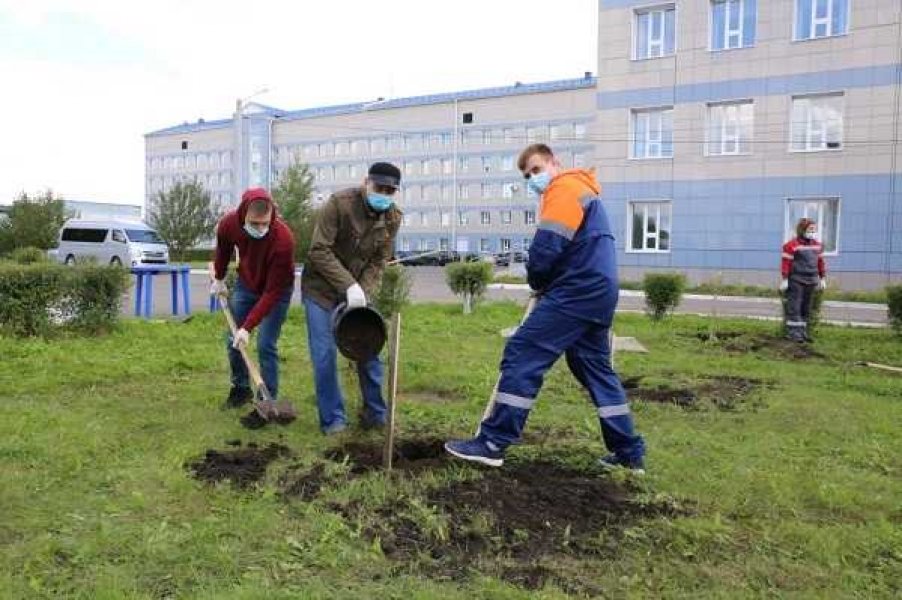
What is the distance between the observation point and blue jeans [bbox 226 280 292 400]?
5.24 m

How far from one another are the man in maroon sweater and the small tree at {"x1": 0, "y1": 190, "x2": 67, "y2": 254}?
3216cm

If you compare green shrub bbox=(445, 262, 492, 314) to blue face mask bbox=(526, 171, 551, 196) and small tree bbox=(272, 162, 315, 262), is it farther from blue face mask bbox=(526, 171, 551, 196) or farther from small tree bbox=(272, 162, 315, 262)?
small tree bbox=(272, 162, 315, 262)

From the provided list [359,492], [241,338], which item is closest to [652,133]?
[241,338]

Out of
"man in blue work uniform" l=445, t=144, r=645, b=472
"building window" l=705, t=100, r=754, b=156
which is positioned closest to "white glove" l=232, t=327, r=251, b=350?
"man in blue work uniform" l=445, t=144, r=645, b=472

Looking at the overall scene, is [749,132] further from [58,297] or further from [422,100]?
[422,100]

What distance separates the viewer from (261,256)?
5.12 m

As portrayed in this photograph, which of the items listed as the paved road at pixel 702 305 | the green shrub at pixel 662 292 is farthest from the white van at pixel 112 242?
the green shrub at pixel 662 292

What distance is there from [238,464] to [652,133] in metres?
23.2

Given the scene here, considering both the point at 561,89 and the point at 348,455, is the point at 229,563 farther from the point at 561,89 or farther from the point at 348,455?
the point at 561,89

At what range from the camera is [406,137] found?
62812mm

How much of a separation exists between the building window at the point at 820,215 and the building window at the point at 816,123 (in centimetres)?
147

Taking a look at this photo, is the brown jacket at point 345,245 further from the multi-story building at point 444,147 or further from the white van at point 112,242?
the multi-story building at point 444,147

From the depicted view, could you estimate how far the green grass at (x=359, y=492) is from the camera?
9.32 feet

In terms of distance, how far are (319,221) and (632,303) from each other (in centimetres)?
1416
